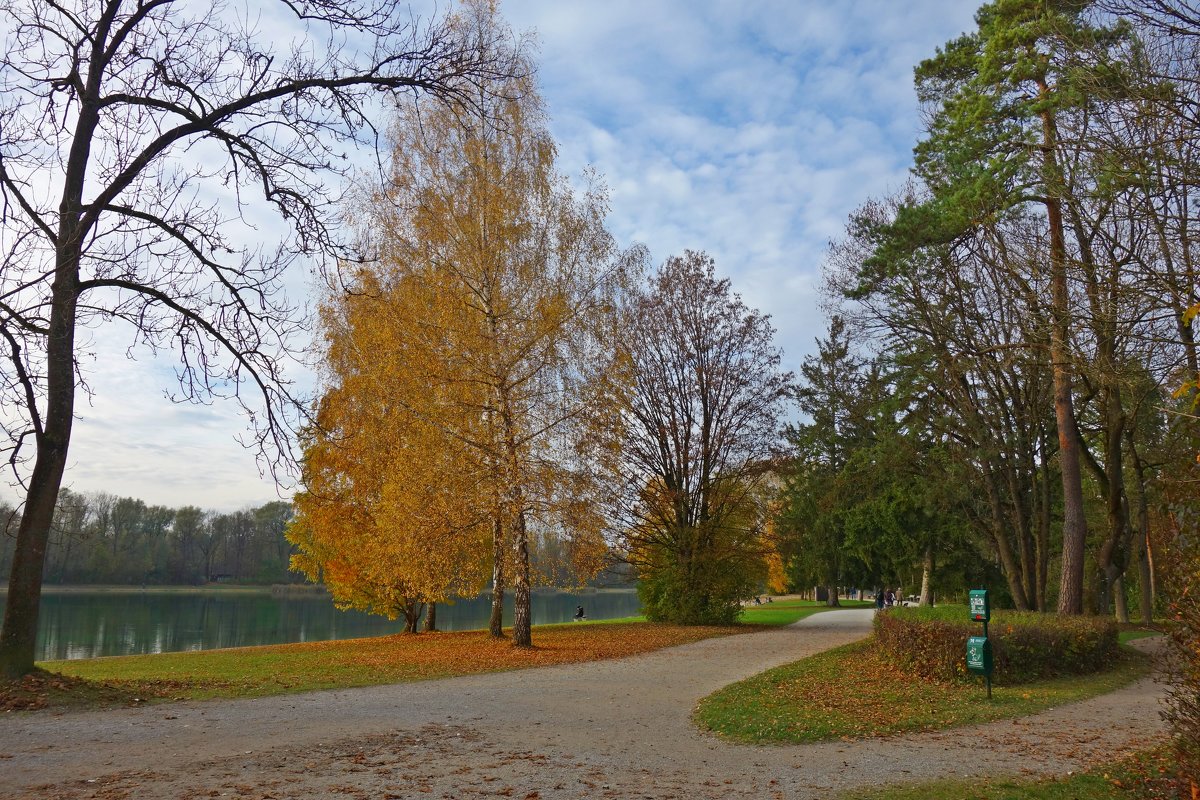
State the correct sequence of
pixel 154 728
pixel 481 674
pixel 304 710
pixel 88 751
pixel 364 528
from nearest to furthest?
pixel 88 751
pixel 154 728
pixel 304 710
pixel 481 674
pixel 364 528

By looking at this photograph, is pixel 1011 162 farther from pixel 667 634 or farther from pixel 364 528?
pixel 364 528

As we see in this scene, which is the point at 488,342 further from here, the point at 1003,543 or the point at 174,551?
the point at 174,551

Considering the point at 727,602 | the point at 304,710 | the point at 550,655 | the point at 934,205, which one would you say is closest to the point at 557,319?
the point at 550,655

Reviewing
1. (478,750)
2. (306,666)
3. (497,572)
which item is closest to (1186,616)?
(478,750)

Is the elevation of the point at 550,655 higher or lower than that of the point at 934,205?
lower

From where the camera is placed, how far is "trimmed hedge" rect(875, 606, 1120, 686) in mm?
12422

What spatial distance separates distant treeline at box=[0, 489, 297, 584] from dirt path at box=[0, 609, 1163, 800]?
55.0 m

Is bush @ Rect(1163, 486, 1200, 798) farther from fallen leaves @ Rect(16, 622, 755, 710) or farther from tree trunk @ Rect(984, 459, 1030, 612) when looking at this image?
tree trunk @ Rect(984, 459, 1030, 612)

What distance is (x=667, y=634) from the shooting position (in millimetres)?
22250

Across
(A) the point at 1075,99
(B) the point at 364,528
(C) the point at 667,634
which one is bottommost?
(C) the point at 667,634

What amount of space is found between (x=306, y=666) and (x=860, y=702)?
32.3ft

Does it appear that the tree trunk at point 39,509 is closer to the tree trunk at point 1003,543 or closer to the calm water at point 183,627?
the calm water at point 183,627

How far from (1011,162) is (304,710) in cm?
Answer: 1511

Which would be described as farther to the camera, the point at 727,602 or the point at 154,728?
the point at 727,602
